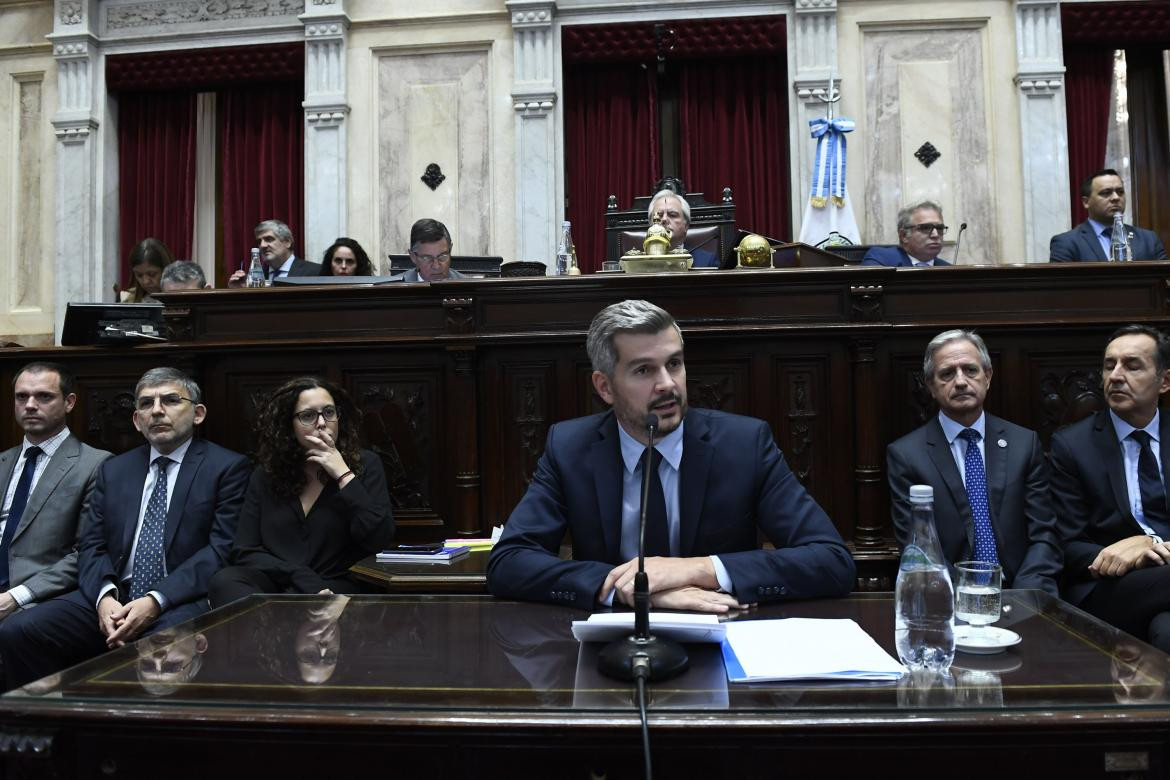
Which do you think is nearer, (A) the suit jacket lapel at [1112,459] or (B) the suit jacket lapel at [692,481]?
(B) the suit jacket lapel at [692,481]

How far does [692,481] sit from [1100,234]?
4.10 m

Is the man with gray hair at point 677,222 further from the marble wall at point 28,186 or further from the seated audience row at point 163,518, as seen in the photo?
the marble wall at point 28,186

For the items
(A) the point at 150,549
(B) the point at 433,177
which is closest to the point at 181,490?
(A) the point at 150,549

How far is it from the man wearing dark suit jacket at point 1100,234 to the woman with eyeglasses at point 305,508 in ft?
12.3

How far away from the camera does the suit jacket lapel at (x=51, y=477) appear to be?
3148 mm

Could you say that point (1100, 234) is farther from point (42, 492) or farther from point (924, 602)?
point (42, 492)

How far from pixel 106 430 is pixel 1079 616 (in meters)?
3.59

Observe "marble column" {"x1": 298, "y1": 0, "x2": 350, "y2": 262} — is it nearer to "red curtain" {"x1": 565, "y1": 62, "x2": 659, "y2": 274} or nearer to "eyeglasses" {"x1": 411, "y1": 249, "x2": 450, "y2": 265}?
"red curtain" {"x1": 565, "y1": 62, "x2": 659, "y2": 274}

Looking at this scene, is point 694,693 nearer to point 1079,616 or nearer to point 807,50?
point 1079,616

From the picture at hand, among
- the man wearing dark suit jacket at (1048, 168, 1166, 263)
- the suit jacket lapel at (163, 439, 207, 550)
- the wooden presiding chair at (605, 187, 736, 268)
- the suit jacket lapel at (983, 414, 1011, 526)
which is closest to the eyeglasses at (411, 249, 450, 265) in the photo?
the wooden presiding chair at (605, 187, 736, 268)

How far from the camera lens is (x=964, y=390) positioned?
9.30 feet

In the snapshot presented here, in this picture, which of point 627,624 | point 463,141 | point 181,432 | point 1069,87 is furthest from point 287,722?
point 1069,87

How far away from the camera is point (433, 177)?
6.46 m

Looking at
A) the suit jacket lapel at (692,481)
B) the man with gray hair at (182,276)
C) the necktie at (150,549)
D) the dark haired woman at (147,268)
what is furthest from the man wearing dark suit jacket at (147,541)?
the dark haired woman at (147,268)
